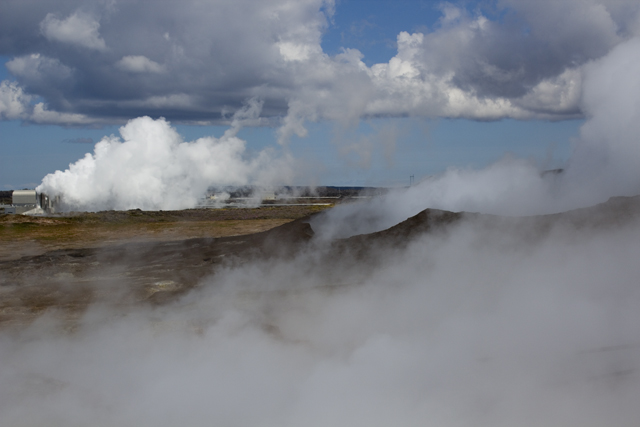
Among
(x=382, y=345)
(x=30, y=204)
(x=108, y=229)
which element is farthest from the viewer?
→ (x=30, y=204)

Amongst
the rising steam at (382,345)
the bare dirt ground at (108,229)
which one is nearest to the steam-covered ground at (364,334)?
the rising steam at (382,345)

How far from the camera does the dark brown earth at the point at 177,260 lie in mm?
14586

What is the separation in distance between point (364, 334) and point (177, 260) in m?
10.9

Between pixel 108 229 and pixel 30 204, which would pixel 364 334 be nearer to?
pixel 108 229

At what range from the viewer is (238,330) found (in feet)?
38.9

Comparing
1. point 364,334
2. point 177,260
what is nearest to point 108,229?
point 177,260

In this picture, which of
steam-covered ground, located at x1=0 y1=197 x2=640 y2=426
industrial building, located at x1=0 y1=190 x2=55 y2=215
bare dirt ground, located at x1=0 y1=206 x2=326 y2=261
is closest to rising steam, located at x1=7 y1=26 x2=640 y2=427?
steam-covered ground, located at x1=0 y1=197 x2=640 y2=426

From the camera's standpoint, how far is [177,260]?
67.1 ft

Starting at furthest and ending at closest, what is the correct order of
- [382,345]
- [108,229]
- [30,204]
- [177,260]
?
[30,204] → [108,229] → [177,260] → [382,345]

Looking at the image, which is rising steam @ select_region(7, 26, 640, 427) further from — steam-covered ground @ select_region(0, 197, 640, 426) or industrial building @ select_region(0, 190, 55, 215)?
industrial building @ select_region(0, 190, 55, 215)

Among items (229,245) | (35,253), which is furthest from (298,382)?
(35,253)

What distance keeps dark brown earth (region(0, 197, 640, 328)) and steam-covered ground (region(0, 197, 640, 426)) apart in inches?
A: 3.6

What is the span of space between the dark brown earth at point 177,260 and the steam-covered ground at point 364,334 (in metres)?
0.09

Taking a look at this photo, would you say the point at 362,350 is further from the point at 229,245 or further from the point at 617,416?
the point at 229,245
